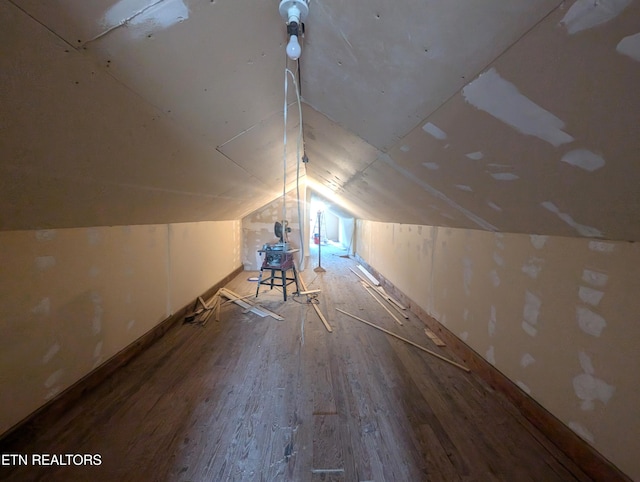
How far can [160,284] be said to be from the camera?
2.94m

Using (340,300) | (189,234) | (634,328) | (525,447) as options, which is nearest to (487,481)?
(525,447)

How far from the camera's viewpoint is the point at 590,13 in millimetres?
592

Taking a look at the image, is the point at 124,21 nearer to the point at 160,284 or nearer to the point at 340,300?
the point at 160,284

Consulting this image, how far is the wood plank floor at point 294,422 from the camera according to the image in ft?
4.60

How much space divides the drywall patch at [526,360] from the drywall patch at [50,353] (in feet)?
9.66

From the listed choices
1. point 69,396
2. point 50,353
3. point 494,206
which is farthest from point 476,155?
point 69,396

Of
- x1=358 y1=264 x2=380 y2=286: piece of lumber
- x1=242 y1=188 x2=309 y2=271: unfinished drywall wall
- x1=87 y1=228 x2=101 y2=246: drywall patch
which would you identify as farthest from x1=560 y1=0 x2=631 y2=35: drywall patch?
x1=242 y1=188 x2=309 y2=271: unfinished drywall wall

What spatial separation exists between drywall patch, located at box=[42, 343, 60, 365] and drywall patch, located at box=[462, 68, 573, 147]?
253 cm

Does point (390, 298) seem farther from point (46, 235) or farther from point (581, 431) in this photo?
point (46, 235)

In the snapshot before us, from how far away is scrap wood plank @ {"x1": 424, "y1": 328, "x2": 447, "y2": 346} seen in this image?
2824mm

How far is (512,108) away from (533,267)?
125cm

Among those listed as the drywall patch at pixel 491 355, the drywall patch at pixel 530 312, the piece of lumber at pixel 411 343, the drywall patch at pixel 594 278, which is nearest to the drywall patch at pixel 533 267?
the drywall patch at pixel 530 312

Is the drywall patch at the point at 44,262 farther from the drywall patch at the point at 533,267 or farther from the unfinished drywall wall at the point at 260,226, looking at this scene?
the unfinished drywall wall at the point at 260,226

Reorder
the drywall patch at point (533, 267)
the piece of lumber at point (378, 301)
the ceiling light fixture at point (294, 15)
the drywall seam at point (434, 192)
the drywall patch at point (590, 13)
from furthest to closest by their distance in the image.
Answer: the piece of lumber at point (378, 301) < the drywall seam at point (434, 192) < the drywall patch at point (533, 267) < the ceiling light fixture at point (294, 15) < the drywall patch at point (590, 13)
